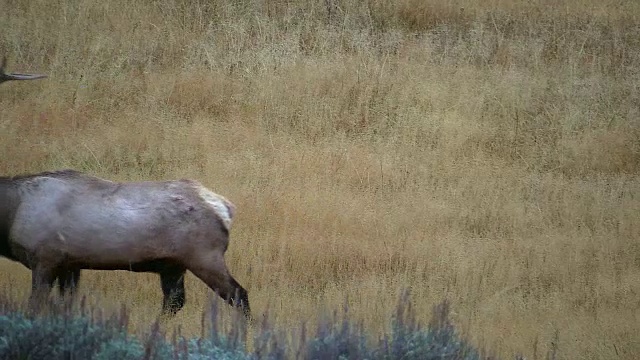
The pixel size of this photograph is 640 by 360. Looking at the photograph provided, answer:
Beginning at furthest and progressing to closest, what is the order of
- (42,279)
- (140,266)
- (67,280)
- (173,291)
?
1. (173,291)
2. (67,280)
3. (140,266)
4. (42,279)

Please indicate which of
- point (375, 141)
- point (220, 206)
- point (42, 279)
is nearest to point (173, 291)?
point (220, 206)

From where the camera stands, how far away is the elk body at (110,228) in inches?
308

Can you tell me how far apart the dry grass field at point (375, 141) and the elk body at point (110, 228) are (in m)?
0.52

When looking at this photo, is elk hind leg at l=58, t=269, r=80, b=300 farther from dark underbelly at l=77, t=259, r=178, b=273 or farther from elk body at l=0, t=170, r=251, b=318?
dark underbelly at l=77, t=259, r=178, b=273

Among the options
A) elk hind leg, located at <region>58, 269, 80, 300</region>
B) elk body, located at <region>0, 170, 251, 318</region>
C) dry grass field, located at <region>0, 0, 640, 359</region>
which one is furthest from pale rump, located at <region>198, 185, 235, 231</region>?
elk hind leg, located at <region>58, 269, 80, 300</region>

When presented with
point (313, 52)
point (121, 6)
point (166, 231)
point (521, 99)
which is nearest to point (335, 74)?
point (313, 52)

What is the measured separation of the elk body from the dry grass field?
52 centimetres

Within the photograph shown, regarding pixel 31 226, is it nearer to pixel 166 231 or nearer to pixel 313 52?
pixel 166 231

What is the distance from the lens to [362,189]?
12000mm

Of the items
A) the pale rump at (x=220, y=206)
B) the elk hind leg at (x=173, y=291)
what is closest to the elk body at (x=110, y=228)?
the pale rump at (x=220, y=206)

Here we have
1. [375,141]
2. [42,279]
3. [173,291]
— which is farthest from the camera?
[375,141]

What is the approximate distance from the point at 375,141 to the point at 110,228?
247 inches

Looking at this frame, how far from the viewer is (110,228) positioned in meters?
7.82

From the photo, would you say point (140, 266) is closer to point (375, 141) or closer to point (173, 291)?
point (173, 291)
